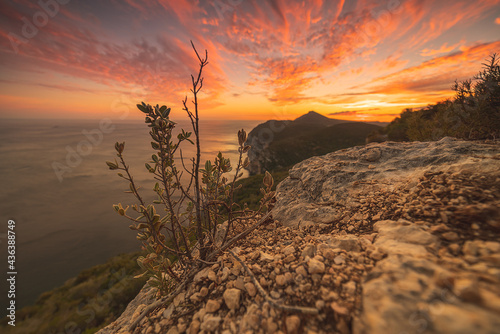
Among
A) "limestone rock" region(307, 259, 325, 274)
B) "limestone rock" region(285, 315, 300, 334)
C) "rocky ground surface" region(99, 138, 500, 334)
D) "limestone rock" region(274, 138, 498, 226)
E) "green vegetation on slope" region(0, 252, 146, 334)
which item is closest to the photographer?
"rocky ground surface" region(99, 138, 500, 334)

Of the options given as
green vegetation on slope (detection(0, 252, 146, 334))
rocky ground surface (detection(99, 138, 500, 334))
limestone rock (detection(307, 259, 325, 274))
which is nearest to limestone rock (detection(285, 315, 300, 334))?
rocky ground surface (detection(99, 138, 500, 334))

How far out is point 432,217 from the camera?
6.43 feet

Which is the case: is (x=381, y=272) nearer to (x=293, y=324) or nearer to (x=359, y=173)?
(x=293, y=324)

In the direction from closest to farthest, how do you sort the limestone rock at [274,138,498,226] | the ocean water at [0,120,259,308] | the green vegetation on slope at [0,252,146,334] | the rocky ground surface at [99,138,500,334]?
the rocky ground surface at [99,138,500,334]
the limestone rock at [274,138,498,226]
the green vegetation on slope at [0,252,146,334]
the ocean water at [0,120,259,308]

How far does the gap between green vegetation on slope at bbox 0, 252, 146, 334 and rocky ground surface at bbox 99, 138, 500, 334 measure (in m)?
16.7

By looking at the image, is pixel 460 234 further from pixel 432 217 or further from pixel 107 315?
pixel 107 315

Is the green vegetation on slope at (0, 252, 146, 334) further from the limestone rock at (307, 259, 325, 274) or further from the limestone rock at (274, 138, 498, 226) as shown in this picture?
the limestone rock at (307, 259, 325, 274)

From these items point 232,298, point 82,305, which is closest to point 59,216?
point 82,305

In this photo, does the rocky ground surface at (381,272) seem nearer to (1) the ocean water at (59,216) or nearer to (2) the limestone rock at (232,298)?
(2) the limestone rock at (232,298)

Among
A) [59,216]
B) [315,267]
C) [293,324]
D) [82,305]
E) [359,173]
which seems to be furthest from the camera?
[59,216]

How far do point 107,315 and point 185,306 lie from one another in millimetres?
18183

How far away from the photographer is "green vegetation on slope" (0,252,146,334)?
540 inches

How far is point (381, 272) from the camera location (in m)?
1.46

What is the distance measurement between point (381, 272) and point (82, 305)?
25310 mm
